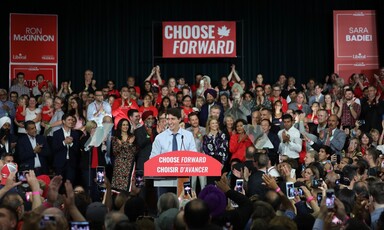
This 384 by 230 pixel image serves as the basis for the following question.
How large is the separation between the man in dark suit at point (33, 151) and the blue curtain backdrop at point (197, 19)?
6.88 m

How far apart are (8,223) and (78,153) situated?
7255 mm

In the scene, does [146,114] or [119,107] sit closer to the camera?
[146,114]

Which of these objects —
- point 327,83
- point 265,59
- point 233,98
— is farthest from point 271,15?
point 233,98

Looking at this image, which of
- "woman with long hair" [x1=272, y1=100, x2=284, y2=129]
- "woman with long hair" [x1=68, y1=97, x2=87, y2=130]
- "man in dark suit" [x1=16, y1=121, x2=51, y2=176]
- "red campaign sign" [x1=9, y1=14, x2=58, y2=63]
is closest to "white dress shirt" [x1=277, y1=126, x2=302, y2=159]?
"woman with long hair" [x1=272, y1=100, x2=284, y2=129]

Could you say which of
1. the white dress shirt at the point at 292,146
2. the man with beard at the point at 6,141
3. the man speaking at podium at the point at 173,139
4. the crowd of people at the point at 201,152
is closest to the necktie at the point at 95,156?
the crowd of people at the point at 201,152

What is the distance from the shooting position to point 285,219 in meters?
5.54

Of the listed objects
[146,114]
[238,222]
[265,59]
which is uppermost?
[265,59]

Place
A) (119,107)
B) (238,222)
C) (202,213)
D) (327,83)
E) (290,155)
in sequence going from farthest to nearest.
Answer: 1. (327,83)
2. (119,107)
3. (290,155)
4. (238,222)
5. (202,213)

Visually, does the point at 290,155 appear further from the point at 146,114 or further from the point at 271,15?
the point at 271,15

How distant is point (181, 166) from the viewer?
326 inches

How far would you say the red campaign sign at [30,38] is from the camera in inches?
743

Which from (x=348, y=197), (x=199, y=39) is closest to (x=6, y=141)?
(x=199, y=39)

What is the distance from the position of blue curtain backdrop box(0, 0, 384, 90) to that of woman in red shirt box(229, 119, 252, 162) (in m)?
7.08

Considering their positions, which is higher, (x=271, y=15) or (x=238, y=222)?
(x=271, y=15)
